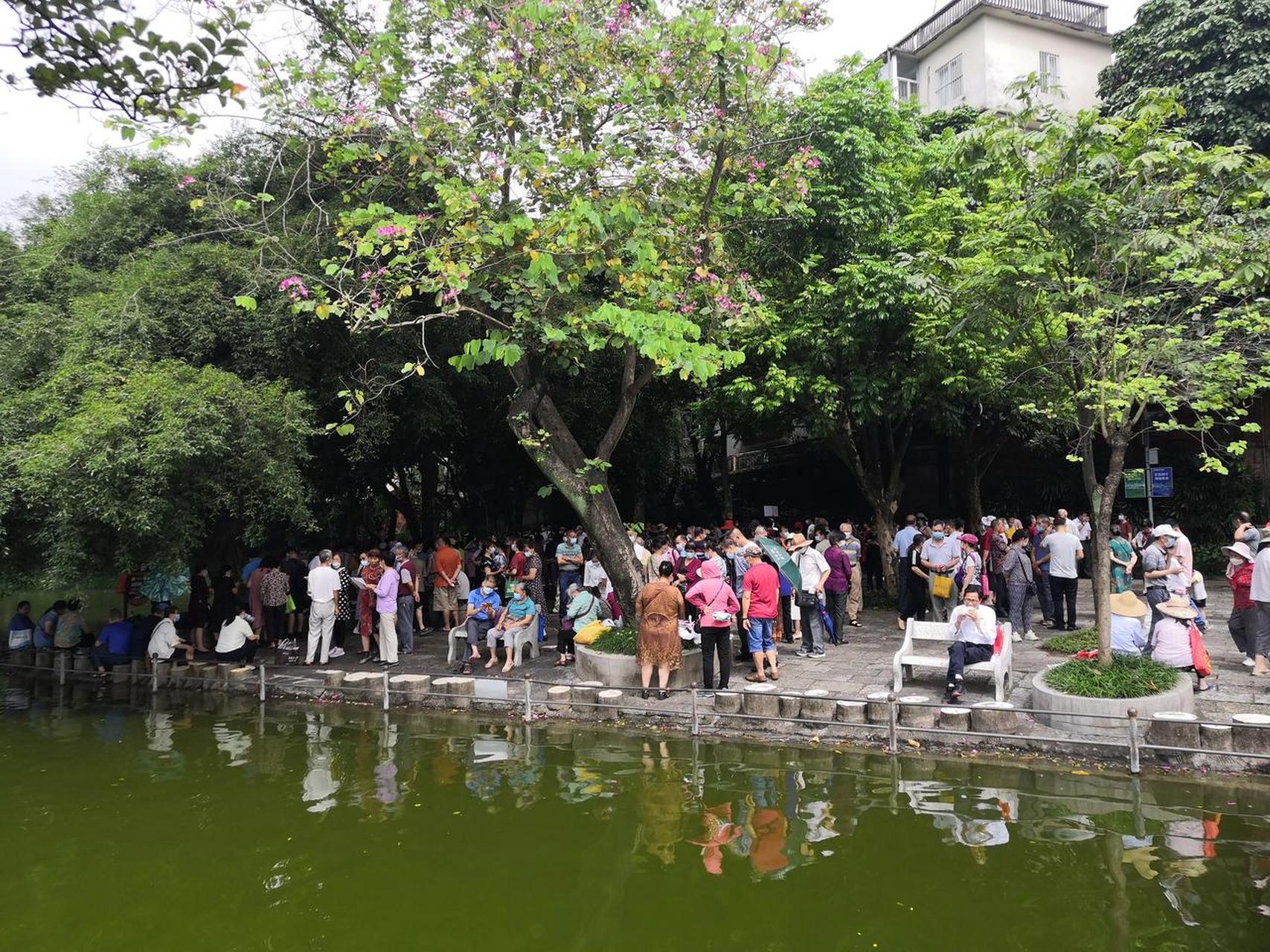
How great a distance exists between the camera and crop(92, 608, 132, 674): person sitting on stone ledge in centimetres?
1297

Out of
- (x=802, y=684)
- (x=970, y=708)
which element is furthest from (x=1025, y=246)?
(x=802, y=684)

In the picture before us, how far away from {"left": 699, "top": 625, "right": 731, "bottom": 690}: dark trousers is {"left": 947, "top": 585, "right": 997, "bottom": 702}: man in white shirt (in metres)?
2.34

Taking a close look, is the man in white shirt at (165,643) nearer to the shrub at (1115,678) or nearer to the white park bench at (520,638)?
the white park bench at (520,638)

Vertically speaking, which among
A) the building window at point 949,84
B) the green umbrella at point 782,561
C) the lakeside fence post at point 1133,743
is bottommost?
the lakeside fence post at point 1133,743

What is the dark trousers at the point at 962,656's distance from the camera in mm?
8594

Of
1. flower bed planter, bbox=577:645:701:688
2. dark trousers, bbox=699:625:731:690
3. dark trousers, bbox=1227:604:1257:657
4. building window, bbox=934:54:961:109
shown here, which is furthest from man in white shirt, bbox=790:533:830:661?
building window, bbox=934:54:961:109

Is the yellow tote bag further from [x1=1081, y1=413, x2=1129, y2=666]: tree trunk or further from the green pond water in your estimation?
[x1=1081, y1=413, x2=1129, y2=666]: tree trunk

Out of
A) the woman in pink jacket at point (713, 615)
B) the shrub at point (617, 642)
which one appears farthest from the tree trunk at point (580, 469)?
the woman in pink jacket at point (713, 615)

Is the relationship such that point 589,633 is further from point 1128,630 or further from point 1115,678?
point 1128,630

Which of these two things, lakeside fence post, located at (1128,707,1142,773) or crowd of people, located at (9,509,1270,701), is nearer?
lakeside fence post, located at (1128,707,1142,773)

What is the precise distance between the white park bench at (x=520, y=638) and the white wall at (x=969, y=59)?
66.3 feet

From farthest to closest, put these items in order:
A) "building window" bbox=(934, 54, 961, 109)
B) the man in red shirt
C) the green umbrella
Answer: "building window" bbox=(934, 54, 961, 109) → the green umbrella → the man in red shirt

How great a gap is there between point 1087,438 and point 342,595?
1030 centimetres

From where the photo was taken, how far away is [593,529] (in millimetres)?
10852
